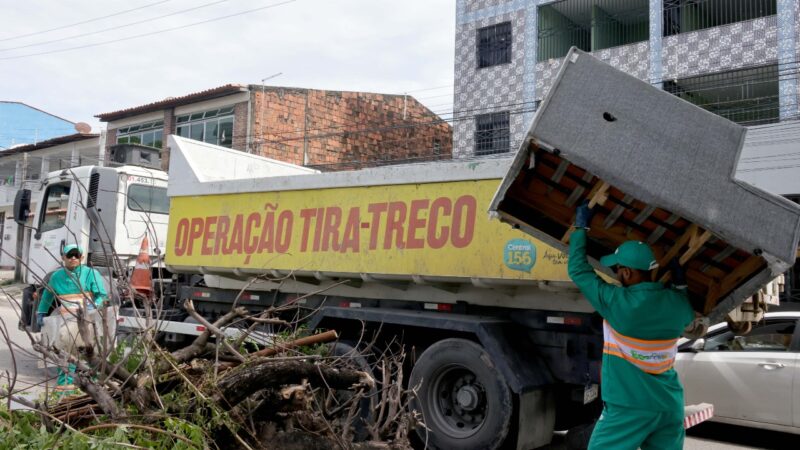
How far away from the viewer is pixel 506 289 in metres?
5.16

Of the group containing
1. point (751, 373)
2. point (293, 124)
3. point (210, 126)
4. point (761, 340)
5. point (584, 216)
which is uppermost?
point (293, 124)

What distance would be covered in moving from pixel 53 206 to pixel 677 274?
9521mm

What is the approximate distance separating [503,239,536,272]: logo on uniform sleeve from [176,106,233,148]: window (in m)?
19.6

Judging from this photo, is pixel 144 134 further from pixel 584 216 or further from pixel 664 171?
pixel 664 171

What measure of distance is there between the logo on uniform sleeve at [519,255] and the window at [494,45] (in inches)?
609

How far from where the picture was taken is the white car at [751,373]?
581 cm

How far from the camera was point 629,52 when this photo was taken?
686 inches

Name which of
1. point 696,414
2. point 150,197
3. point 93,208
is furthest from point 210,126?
point 696,414

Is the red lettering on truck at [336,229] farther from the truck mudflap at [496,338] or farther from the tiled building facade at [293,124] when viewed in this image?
the tiled building facade at [293,124]

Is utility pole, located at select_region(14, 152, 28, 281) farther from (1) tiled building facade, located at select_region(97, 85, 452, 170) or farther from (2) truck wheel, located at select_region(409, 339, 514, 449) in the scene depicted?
(2) truck wheel, located at select_region(409, 339, 514, 449)

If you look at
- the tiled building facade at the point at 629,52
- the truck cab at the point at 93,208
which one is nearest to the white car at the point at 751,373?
the truck cab at the point at 93,208

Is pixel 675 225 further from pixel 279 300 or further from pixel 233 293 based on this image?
pixel 233 293

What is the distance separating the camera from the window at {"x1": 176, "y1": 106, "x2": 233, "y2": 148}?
917 inches

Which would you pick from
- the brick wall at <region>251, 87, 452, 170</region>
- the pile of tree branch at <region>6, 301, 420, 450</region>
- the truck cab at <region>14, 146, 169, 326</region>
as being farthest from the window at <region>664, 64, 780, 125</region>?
the pile of tree branch at <region>6, 301, 420, 450</region>
